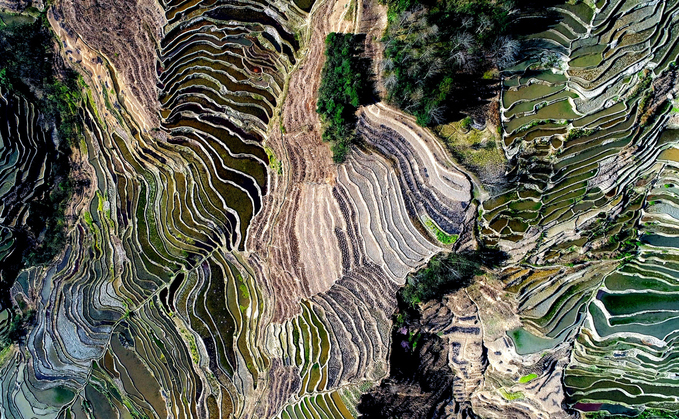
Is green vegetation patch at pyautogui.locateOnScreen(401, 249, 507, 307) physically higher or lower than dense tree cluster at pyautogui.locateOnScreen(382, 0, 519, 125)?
lower

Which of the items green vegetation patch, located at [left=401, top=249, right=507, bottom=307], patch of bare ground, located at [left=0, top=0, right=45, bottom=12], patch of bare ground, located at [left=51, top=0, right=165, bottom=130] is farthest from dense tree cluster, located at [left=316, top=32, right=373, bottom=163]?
patch of bare ground, located at [left=0, top=0, right=45, bottom=12]

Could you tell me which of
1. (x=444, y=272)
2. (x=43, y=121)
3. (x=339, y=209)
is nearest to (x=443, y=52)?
(x=339, y=209)

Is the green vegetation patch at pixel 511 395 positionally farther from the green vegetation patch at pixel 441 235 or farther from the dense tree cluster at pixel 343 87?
the dense tree cluster at pixel 343 87

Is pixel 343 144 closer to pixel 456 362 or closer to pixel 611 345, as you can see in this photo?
pixel 456 362

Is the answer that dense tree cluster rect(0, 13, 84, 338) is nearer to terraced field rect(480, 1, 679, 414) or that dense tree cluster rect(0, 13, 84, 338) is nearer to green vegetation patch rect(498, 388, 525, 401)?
terraced field rect(480, 1, 679, 414)

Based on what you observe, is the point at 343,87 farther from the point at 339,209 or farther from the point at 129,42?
the point at 129,42

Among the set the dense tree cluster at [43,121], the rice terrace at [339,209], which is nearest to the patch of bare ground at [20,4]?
the rice terrace at [339,209]

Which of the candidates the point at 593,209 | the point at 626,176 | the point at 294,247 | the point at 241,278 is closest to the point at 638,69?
the point at 626,176
